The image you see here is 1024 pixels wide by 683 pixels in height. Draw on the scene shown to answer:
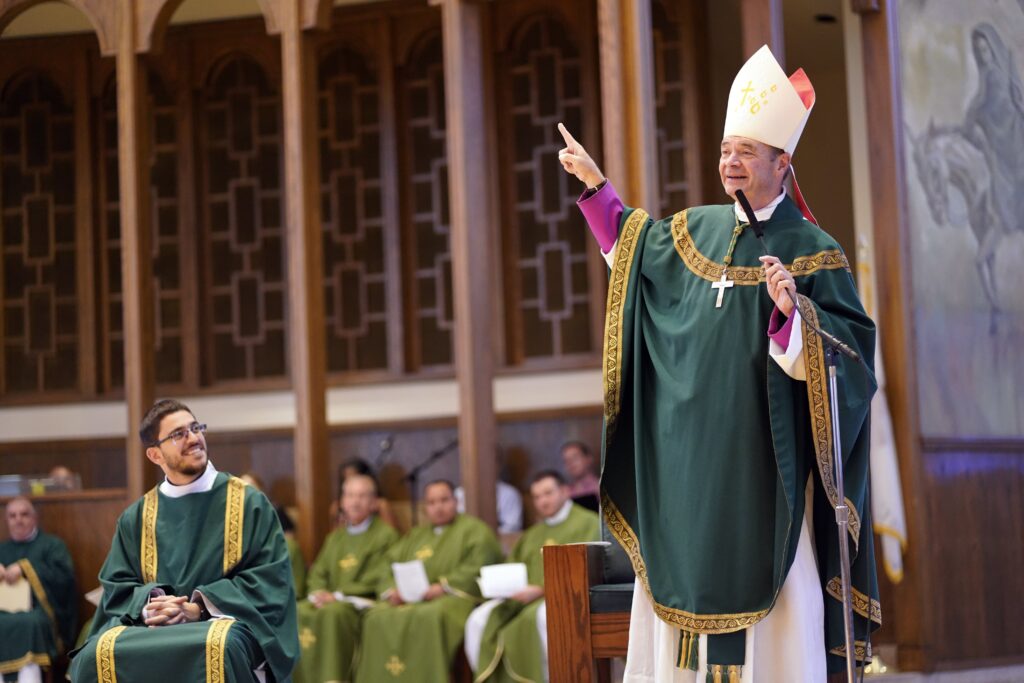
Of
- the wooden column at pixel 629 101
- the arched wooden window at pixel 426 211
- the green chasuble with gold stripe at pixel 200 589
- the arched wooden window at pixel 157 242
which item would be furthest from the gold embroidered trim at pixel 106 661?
the arched wooden window at pixel 157 242

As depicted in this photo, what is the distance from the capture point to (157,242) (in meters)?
12.2

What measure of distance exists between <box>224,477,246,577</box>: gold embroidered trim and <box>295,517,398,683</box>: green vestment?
6.01ft

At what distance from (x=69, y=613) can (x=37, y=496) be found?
771mm

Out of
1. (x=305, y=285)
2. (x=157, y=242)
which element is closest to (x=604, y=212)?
(x=305, y=285)

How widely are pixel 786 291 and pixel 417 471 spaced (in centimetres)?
728

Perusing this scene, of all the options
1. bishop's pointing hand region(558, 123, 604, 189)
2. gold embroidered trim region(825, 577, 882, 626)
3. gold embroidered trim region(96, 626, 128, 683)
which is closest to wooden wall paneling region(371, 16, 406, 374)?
gold embroidered trim region(96, 626, 128, 683)

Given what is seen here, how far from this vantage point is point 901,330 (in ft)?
26.2

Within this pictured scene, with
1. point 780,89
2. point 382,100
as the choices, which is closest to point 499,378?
point 382,100

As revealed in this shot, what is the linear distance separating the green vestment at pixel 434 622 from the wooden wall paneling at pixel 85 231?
15.5 feet

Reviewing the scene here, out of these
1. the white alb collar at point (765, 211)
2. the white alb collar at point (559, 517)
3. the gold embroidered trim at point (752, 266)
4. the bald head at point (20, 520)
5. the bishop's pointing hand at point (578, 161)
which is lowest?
the white alb collar at point (559, 517)

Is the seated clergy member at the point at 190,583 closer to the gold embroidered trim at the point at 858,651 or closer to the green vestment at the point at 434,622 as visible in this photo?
the green vestment at the point at 434,622

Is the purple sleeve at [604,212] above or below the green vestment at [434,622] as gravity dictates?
above

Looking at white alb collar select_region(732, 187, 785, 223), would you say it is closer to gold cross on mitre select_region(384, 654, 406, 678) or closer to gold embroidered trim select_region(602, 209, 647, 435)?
gold embroidered trim select_region(602, 209, 647, 435)

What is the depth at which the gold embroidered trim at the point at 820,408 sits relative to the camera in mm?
3842
